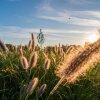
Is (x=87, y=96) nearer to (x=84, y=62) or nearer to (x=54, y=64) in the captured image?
(x=54, y=64)

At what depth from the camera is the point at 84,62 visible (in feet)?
11.2

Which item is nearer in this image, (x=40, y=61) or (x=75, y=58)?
(x=75, y=58)

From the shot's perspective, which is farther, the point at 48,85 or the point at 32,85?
the point at 48,85

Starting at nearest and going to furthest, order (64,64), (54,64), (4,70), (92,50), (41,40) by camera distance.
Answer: (92,50)
(64,64)
(4,70)
(54,64)
(41,40)

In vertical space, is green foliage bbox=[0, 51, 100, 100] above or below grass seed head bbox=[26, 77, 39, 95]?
below

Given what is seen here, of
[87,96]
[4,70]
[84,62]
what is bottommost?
[87,96]

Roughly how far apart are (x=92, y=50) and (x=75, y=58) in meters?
0.27

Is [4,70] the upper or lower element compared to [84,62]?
lower

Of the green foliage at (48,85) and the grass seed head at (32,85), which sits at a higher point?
the grass seed head at (32,85)

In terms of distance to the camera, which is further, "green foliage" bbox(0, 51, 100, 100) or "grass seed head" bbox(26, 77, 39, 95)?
"green foliage" bbox(0, 51, 100, 100)

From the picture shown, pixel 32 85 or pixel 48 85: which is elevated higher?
pixel 32 85

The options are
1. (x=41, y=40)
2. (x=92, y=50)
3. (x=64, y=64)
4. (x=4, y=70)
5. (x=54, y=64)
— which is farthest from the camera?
(x=41, y=40)

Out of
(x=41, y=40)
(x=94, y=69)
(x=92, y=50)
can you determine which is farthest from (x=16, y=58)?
(x=92, y=50)

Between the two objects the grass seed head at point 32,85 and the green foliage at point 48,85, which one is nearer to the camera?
the grass seed head at point 32,85
